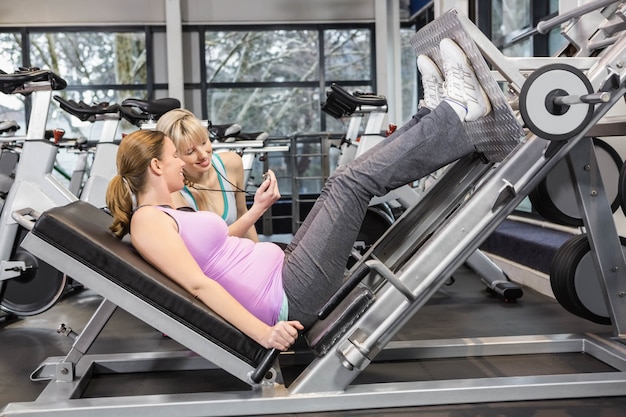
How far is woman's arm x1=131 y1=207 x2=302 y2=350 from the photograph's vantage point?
1.87m

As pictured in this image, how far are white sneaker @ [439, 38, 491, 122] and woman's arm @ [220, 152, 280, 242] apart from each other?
0.62 m

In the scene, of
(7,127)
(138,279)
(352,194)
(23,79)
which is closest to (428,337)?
(352,194)

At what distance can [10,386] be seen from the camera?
238 centimetres

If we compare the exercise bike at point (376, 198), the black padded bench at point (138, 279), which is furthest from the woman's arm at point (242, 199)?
the exercise bike at point (376, 198)

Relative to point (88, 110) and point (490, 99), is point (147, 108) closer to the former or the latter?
point (88, 110)

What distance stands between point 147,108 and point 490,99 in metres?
2.37

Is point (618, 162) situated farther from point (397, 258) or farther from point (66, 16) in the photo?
point (66, 16)

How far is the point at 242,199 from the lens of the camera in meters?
2.72

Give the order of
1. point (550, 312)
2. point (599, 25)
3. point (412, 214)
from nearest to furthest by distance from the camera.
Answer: point (599, 25), point (412, 214), point (550, 312)

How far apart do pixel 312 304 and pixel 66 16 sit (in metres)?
8.06

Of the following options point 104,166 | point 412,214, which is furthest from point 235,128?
point 412,214

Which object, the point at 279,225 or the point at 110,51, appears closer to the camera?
the point at 279,225

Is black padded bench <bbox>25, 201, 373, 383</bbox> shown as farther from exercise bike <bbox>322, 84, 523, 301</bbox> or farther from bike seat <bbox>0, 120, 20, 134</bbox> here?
bike seat <bbox>0, 120, 20, 134</bbox>

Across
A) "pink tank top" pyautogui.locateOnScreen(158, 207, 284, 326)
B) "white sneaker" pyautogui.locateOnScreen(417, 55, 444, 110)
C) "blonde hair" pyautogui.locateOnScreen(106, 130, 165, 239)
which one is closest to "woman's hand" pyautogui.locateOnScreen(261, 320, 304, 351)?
"pink tank top" pyautogui.locateOnScreen(158, 207, 284, 326)
